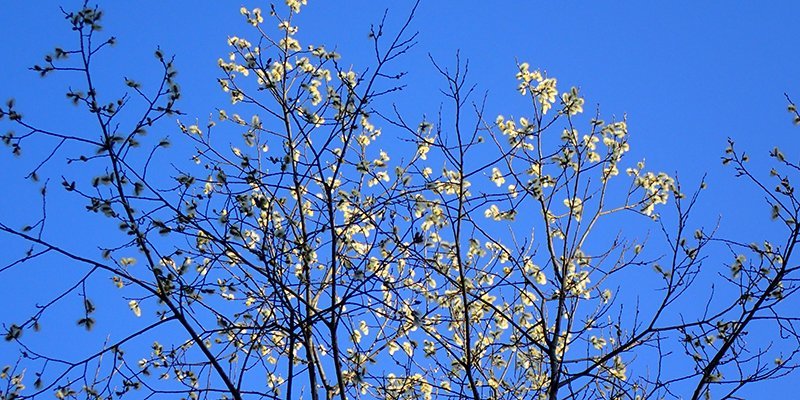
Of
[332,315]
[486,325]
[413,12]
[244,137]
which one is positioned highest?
[244,137]

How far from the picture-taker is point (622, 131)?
741cm

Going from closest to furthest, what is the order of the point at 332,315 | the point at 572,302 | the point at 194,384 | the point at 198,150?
the point at 332,315 < the point at 194,384 < the point at 572,302 < the point at 198,150

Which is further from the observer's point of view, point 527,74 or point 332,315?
point 527,74

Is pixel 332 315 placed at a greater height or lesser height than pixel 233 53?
lesser

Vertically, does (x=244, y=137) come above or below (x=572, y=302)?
above

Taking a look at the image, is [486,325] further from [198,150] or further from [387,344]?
[198,150]

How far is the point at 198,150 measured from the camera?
6.77m

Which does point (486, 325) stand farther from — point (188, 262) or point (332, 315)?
point (188, 262)

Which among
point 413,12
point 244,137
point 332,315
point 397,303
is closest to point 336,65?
point 413,12

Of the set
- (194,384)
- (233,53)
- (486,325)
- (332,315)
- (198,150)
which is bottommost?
(332,315)

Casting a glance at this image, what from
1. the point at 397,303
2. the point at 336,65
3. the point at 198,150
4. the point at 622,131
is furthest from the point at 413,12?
the point at 622,131

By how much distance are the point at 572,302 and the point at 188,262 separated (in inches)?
95.9

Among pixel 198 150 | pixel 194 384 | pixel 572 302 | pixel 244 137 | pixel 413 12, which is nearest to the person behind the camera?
pixel 413 12

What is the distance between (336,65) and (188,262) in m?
1.61
